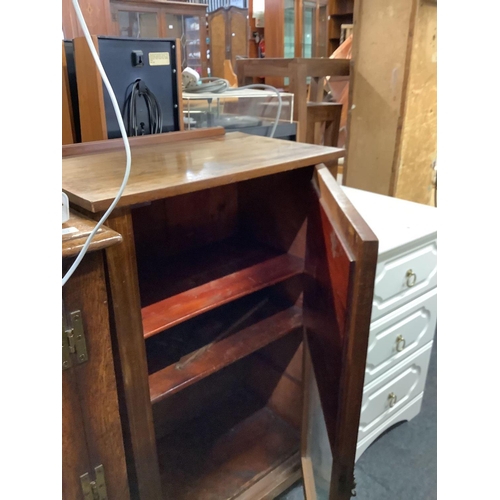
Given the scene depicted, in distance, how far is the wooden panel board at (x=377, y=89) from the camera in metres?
1.71

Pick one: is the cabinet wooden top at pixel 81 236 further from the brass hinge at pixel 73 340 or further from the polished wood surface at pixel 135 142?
the polished wood surface at pixel 135 142

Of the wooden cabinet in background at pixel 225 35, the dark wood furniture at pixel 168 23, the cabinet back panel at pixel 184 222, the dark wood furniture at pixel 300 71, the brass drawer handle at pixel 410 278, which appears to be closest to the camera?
the cabinet back panel at pixel 184 222

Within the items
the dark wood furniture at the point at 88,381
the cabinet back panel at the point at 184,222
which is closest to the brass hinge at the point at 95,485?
the dark wood furniture at the point at 88,381

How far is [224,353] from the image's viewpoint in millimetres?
908

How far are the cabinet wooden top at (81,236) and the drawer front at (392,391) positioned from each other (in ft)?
2.99

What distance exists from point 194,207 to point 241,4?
6.21 metres

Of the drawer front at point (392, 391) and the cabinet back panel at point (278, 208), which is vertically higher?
the cabinet back panel at point (278, 208)

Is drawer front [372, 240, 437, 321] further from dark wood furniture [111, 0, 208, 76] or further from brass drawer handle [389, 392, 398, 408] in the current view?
dark wood furniture [111, 0, 208, 76]

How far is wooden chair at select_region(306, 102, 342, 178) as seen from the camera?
2.18 metres

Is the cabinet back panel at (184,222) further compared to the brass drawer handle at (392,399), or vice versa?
the brass drawer handle at (392,399)

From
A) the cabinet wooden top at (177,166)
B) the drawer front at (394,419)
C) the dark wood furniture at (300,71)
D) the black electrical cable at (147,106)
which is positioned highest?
the dark wood furniture at (300,71)

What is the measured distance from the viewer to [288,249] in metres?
1.05

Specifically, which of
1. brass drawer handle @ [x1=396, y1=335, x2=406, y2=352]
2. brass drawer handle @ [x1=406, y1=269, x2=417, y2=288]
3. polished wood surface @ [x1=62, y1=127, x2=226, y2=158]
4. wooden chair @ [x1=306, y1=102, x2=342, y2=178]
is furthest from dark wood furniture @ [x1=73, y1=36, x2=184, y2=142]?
wooden chair @ [x1=306, y1=102, x2=342, y2=178]

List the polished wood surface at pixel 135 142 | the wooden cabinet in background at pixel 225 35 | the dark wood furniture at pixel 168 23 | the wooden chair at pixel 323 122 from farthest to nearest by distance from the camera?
the wooden cabinet in background at pixel 225 35 < the dark wood furniture at pixel 168 23 < the wooden chair at pixel 323 122 < the polished wood surface at pixel 135 142
